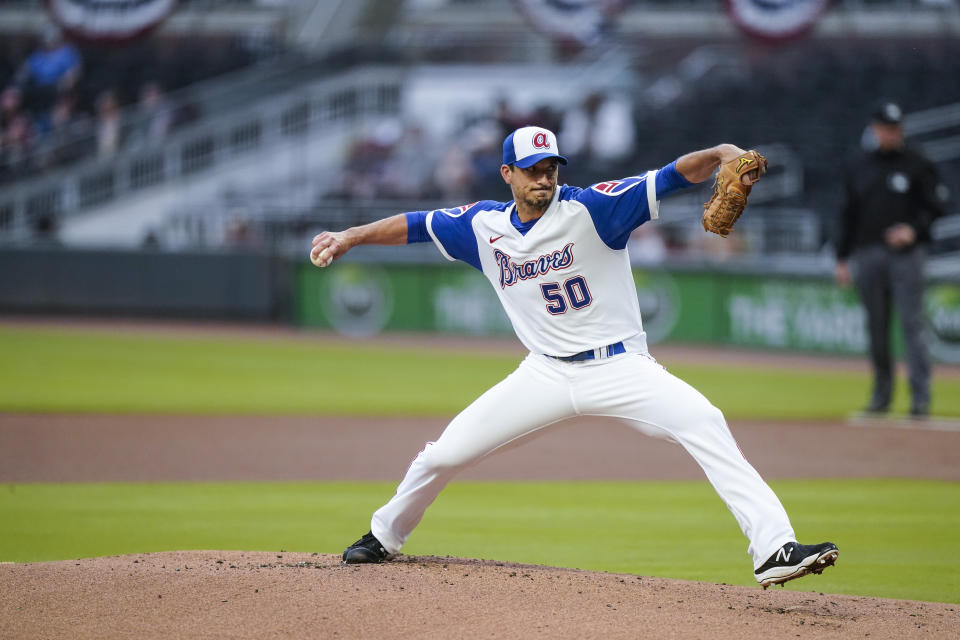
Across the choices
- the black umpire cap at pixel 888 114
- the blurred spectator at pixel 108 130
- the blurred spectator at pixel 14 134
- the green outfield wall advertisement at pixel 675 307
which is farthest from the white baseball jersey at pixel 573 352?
the blurred spectator at pixel 14 134

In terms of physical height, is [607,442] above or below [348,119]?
below

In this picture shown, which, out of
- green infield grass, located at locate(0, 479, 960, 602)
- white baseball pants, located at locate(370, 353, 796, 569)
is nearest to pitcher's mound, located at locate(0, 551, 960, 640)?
white baseball pants, located at locate(370, 353, 796, 569)

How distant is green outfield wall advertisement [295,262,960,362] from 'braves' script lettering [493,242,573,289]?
12700 mm

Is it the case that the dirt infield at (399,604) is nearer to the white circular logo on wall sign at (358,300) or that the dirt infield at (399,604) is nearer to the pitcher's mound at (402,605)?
the pitcher's mound at (402,605)

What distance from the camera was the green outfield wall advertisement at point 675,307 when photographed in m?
18.0

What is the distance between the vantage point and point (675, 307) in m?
20.0

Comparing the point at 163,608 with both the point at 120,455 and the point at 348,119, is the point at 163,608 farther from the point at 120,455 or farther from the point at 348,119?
the point at 348,119

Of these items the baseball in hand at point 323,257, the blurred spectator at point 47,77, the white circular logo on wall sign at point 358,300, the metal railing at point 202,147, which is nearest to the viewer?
the baseball in hand at point 323,257

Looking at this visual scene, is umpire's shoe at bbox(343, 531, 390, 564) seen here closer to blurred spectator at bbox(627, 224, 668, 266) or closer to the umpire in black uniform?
the umpire in black uniform

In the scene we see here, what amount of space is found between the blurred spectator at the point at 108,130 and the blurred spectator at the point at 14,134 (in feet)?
4.95

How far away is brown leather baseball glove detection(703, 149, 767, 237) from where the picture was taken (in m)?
4.64

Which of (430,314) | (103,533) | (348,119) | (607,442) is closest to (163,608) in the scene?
(103,533)

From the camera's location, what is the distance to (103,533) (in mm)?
6512

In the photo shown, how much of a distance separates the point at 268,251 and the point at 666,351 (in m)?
7.35
